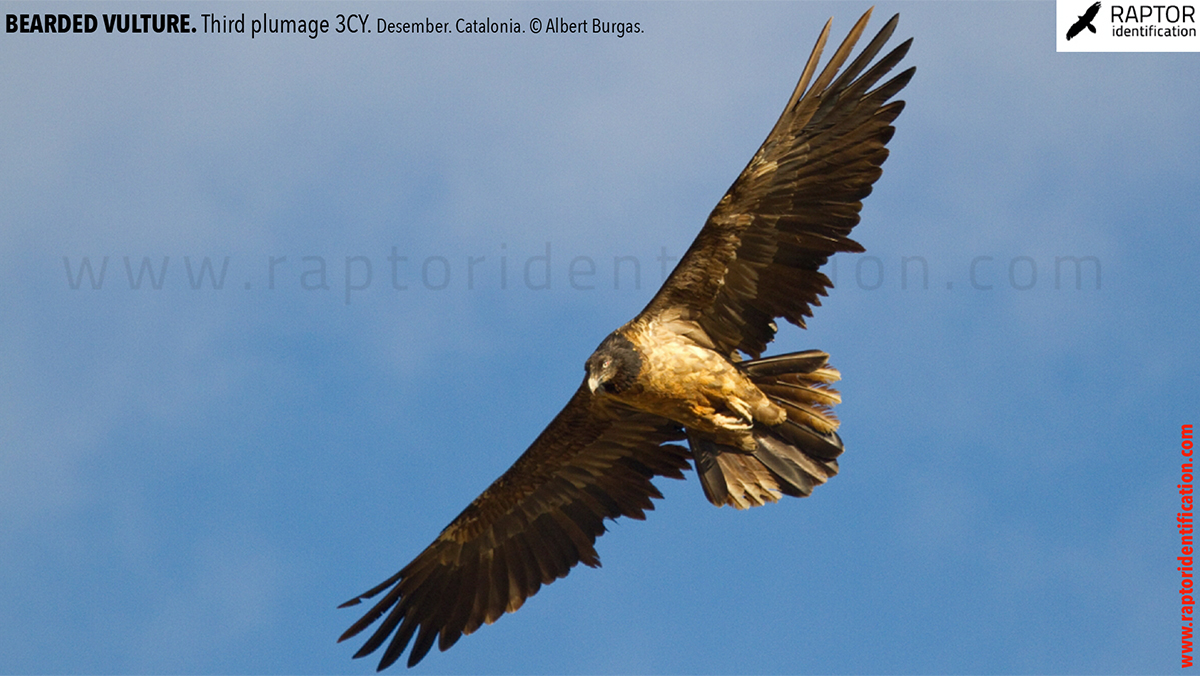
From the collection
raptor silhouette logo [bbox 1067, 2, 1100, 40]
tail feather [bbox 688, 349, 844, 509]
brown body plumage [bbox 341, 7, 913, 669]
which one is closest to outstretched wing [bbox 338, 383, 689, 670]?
brown body plumage [bbox 341, 7, 913, 669]

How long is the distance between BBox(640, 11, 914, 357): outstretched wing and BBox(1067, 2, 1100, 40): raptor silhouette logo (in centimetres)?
338

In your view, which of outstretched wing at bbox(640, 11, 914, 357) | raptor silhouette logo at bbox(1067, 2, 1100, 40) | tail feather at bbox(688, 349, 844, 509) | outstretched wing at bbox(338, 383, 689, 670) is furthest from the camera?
raptor silhouette logo at bbox(1067, 2, 1100, 40)

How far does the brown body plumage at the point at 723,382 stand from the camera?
367 inches

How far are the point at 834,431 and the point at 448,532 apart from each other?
3248 millimetres

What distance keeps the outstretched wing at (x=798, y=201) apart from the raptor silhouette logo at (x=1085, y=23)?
3.38m

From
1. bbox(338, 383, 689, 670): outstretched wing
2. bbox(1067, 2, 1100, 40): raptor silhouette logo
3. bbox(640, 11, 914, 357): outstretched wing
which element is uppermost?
bbox(1067, 2, 1100, 40): raptor silhouette logo

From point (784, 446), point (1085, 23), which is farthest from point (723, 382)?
point (1085, 23)

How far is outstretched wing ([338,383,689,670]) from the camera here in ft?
34.3

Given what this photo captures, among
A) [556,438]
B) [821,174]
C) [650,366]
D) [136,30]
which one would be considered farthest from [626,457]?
[136,30]

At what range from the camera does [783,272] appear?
959cm

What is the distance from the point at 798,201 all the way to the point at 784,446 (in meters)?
1.80

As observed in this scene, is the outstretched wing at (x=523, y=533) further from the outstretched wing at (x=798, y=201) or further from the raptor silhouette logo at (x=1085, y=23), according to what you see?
the raptor silhouette logo at (x=1085, y=23)

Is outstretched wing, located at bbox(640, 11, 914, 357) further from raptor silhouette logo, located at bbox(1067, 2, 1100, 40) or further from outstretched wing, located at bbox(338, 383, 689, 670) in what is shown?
raptor silhouette logo, located at bbox(1067, 2, 1100, 40)

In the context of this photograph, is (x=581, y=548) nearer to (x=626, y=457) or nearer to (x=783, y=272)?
(x=626, y=457)
